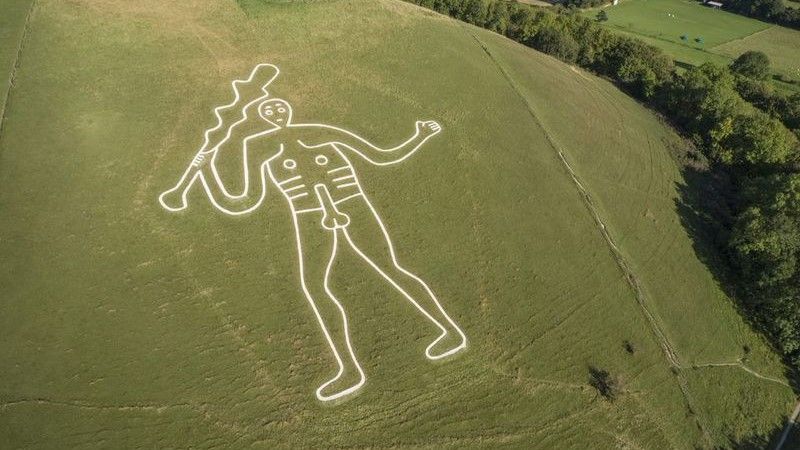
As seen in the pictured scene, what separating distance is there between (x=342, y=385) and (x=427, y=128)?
79.1ft

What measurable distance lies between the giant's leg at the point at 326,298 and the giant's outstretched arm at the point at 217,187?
12.2 ft

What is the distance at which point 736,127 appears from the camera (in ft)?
161

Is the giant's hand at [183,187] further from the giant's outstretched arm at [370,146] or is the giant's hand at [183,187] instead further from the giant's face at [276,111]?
the giant's outstretched arm at [370,146]

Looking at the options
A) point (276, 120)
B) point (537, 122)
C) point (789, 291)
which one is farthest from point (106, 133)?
point (789, 291)

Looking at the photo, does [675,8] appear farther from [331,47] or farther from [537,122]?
[331,47]

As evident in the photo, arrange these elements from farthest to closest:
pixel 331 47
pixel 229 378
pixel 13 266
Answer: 1. pixel 331 47
2. pixel 13 266
3. pixel 229 378

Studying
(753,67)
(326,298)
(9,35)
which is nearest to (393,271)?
(326,298)

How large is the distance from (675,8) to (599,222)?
3347 inches

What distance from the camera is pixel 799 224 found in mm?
36844

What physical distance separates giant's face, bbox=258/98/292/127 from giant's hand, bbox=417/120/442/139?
429 inches

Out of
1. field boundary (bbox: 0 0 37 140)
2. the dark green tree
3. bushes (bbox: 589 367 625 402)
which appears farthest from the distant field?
field boundary (bbox: 0 0 37 140)

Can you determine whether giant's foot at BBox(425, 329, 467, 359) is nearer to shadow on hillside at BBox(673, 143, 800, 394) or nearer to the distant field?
shadow on hillside at BBox(673, 143, 800, 394)

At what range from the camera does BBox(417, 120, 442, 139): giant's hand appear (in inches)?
1727

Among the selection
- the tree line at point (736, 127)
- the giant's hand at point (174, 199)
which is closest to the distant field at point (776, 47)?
the tree line at point (736, 127)
